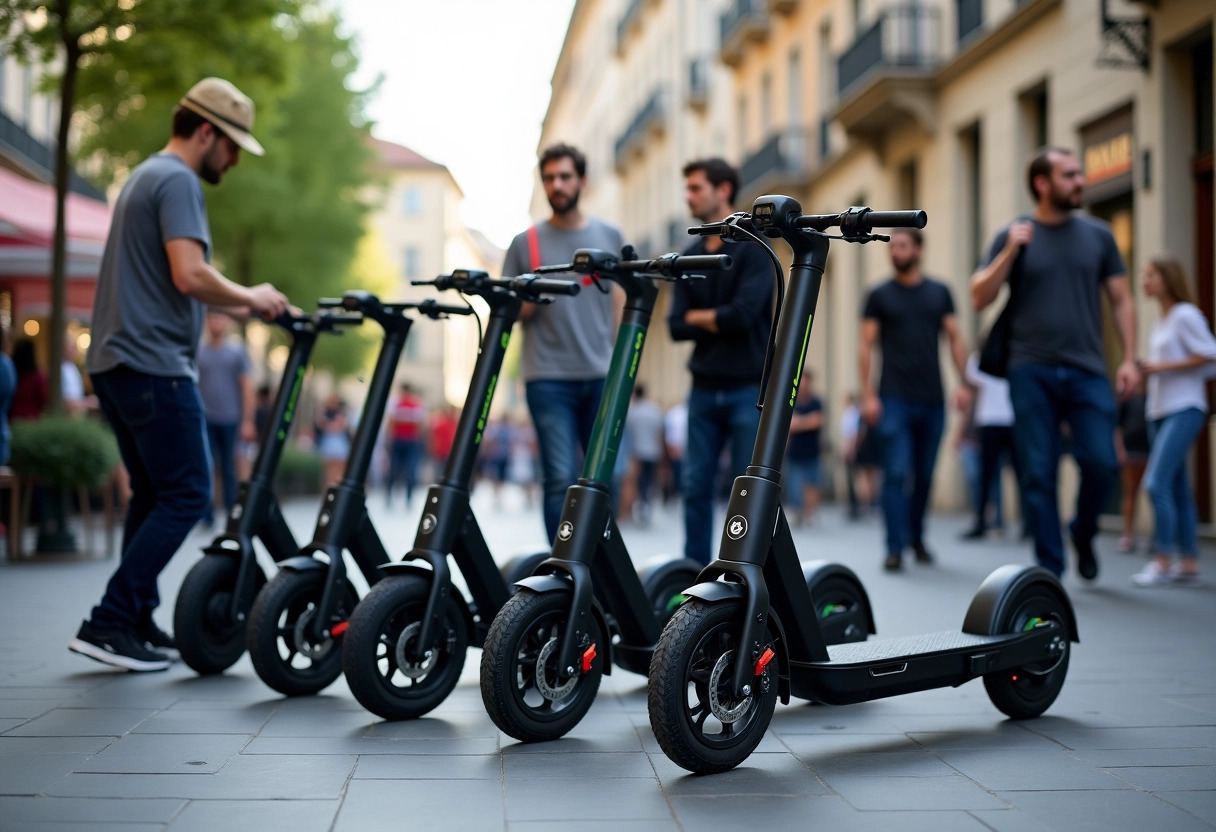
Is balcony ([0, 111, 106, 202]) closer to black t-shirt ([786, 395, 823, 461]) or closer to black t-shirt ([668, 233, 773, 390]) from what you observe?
black t-shirt ([786, 395, 823, 461])

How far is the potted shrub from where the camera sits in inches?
439

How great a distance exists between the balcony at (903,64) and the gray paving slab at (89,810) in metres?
19.0

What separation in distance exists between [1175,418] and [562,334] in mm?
4598

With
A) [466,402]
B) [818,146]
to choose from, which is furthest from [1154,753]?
[818,146]

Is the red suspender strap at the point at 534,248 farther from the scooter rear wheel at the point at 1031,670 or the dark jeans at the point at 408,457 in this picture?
the dark jeans at the point at 408,457

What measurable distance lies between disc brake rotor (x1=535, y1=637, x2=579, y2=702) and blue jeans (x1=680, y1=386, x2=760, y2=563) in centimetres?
208

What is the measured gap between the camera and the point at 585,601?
474 cm

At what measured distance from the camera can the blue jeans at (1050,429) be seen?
7703mm

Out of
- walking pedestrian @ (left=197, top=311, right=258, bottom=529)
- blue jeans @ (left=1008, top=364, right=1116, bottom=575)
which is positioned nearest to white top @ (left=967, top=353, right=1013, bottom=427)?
blue jeans @ (left=1008, top=364, right=1116, bottom=575)

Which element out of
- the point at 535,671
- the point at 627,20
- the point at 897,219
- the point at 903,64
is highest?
the point at 627,20

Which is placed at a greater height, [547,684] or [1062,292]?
[1062,292]

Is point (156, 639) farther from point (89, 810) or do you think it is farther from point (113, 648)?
point (89, 810)

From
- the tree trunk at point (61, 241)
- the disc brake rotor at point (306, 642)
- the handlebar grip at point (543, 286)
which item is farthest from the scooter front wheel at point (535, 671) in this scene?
the tree trunk at point (61, 241)

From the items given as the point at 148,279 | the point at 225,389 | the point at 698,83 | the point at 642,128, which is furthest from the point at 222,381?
the point at 642,128
